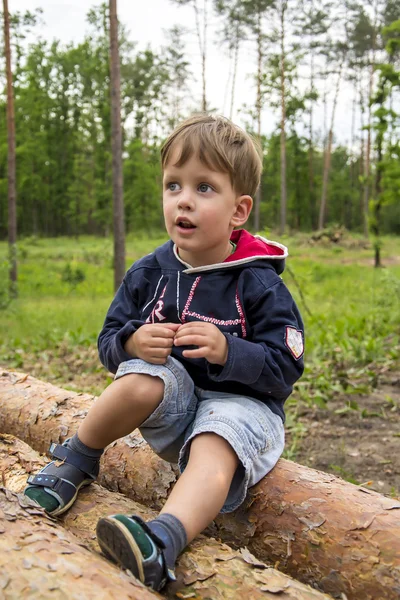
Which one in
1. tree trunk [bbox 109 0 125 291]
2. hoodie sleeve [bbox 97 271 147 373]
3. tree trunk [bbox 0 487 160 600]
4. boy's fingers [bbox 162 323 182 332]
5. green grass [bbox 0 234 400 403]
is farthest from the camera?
tree trunk [bbox 109 0 125 291]

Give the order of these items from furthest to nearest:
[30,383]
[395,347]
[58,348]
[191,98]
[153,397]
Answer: [191,98] < [58,348] < [395,347] < [30,383] < [153,397]

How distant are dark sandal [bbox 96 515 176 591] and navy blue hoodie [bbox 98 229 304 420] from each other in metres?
0.62

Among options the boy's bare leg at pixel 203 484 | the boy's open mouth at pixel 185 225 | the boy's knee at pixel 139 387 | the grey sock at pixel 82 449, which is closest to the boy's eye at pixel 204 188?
the boy's open mouth at pixel 185 225

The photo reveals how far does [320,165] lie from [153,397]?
1868 inches

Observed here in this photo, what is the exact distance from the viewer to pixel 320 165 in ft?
154

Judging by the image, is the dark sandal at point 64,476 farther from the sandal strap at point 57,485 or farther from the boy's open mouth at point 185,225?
the boy's open mouth at point 185,225

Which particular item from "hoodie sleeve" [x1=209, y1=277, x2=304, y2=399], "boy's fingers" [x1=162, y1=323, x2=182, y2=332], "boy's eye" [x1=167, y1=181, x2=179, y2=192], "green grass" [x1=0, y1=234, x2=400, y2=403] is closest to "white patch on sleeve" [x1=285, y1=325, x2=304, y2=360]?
"hoodie sleeve" [x1=209, y1=277, x2=304, y2=399]

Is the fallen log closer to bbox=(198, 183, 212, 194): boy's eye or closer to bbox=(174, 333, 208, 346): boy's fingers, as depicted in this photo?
bbox=(174, 333, 208, 346): boy's fingers

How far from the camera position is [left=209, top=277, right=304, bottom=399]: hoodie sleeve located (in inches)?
75.6

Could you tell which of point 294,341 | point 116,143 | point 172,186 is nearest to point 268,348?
point 294,341

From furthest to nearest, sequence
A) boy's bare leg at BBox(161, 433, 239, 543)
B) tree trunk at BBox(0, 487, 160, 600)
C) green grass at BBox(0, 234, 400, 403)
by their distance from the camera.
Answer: green grass at BBox(0, 234, 400, 403) → boy's bare leg at BBox(161, 433, 239, 543) → tree trunk at BBox(0, 487, 160, 600)

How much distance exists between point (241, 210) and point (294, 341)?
55 centimetres

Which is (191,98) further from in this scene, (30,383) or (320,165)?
(30,383)

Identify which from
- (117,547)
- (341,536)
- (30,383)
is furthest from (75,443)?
(30,383)
